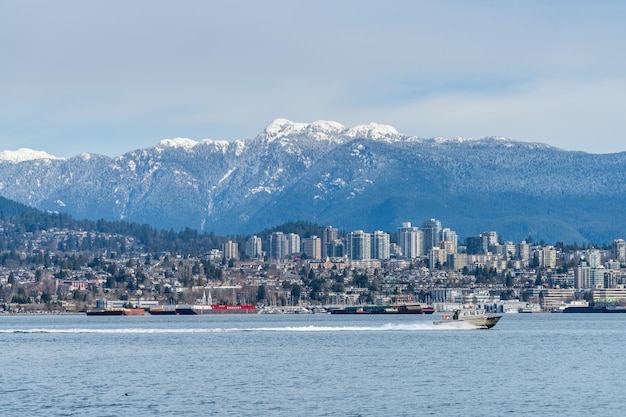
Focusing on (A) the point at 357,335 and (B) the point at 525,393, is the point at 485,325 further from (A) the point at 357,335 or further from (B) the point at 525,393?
(B) the point at 525,393

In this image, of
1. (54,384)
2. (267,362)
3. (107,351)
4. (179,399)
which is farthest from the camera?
(107,351)

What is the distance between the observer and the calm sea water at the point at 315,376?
7069 centimetres

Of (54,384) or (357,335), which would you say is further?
(357,335)

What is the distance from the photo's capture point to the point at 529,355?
106 m

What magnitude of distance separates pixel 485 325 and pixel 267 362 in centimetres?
6280

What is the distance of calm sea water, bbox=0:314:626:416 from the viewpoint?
232 ft

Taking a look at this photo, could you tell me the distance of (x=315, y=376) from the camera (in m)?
86.5

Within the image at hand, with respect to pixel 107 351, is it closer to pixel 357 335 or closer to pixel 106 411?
pixel 357 335

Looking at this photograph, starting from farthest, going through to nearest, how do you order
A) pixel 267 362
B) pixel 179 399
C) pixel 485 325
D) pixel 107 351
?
1. pixel 485 325
2. pixel 107 351
3. pixel 267 362
4. pixel 179 399

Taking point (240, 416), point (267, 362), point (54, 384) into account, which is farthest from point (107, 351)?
point (240, 416)

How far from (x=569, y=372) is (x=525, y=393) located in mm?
13385

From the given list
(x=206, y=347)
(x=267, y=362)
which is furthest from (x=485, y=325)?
(x=267, y=362)

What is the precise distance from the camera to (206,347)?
390ft

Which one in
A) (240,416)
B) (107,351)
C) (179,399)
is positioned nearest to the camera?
(240,416)
